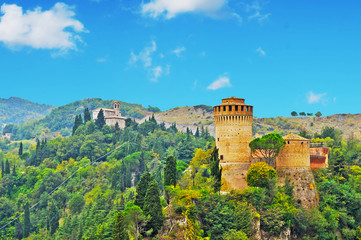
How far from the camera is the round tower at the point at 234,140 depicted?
47744mm

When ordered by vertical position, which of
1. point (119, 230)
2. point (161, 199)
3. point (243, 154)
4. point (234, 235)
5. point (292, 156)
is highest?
point (243, 154)

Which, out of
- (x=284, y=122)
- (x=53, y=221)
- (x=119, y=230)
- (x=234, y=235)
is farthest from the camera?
(x=284, y=122)

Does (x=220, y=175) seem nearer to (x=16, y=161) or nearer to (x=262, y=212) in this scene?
(x=262, y=212)

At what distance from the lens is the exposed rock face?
48406 mm

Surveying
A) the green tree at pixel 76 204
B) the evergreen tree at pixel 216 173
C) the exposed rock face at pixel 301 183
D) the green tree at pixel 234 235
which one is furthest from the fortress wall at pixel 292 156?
the green tree at pixel 76 204

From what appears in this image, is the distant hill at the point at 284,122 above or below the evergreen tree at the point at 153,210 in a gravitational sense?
above

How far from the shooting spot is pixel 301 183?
4850cm

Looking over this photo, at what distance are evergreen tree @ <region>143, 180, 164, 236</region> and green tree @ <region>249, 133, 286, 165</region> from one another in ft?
44.9

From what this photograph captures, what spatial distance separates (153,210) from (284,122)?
12268 centimetres

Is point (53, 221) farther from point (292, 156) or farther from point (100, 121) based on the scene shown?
point (100, 121)

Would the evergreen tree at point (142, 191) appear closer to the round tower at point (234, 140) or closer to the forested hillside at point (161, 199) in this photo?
the forested hillside at point (161, 199)

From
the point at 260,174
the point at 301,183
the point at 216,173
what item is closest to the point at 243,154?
the point at 260,174

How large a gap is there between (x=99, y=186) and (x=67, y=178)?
1318cm

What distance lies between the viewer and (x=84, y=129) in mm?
120250
